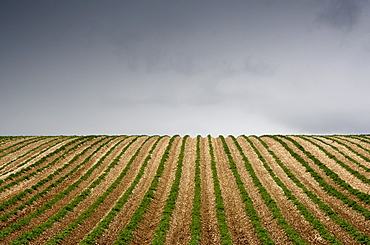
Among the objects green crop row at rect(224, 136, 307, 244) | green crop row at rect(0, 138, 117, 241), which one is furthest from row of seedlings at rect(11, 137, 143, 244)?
green crop row at rect(224, 136, 307, 244)

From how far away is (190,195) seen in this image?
91.9 ft

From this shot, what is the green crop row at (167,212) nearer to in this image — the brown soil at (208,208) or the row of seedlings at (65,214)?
the brown soil at (208,208)

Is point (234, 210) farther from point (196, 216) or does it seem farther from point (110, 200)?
point (110, 200)

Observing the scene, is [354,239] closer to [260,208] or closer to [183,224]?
[260,208]

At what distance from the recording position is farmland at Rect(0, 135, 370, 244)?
19.8 m

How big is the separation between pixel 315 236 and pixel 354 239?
2643 millimetres

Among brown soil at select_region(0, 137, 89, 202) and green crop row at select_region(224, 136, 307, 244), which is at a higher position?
brown soil at select_region(0, 137, 89, 202)

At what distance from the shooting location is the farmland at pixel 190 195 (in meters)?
19.8

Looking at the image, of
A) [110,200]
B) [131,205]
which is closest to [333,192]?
[131,205]

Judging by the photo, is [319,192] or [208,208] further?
[319,192]

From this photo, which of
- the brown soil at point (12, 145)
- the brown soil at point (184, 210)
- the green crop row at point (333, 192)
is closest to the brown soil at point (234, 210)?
the brown soil at point (184, 210)

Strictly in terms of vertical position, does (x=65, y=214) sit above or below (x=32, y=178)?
below

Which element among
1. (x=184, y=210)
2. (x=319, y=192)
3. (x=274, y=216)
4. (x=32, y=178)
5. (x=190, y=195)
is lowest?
(x=184, y=210)

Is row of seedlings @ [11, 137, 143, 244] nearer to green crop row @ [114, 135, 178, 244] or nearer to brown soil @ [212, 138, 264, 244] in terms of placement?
green crop row @ [114, 135, 178, 244]
